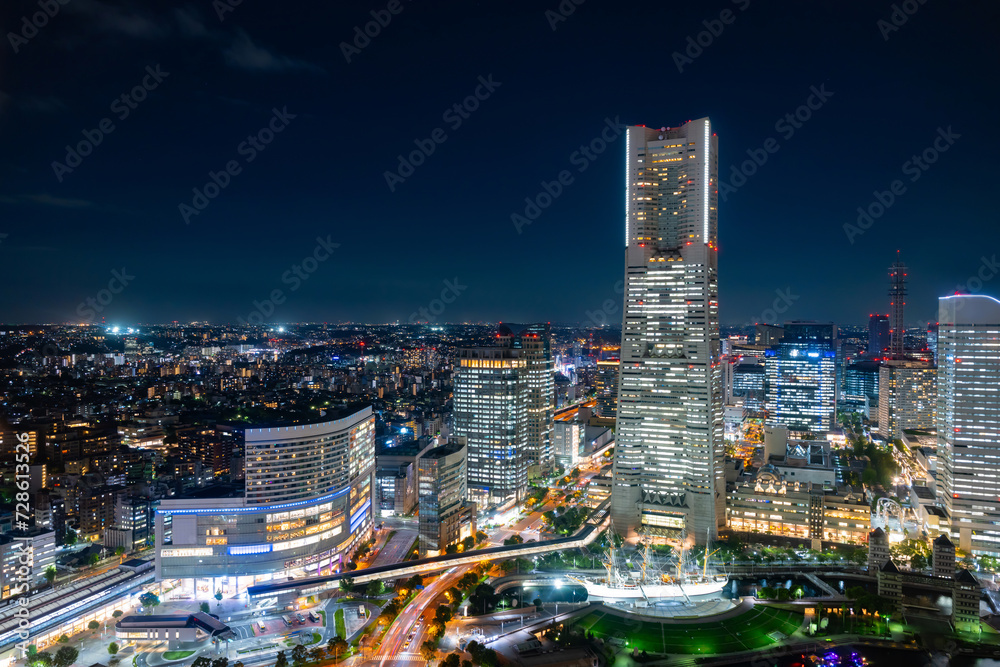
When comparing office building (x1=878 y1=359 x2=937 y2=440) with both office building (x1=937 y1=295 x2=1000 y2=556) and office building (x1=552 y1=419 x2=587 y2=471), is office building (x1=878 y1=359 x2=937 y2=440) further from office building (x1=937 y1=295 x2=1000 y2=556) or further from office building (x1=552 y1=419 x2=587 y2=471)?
office building (x1=552 y1=419 x2=587 y2=471)

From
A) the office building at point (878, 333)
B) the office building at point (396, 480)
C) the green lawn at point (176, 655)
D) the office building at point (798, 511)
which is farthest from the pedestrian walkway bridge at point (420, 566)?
the office building at point (878, 333)

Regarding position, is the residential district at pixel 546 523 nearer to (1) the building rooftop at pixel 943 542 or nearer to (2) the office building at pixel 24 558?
(2) the office building at pixel 24 558

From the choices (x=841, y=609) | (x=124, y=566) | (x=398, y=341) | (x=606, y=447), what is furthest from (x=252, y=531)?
(x=398, y=341)

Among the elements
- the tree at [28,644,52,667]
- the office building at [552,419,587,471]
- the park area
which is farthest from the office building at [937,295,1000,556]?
the tree at [28,644,52,667]

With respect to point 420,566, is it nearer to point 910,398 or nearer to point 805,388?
point 805,388

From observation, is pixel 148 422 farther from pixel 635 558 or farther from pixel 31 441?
pixel 635 558

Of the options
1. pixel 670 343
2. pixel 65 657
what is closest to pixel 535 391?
pixel 670 343
